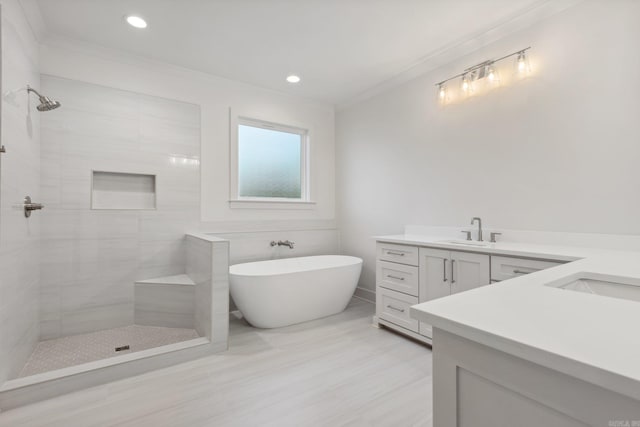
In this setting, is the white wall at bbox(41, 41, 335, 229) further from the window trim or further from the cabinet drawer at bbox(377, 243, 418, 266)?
the cabinet drawer at bbox(377, 243, 418, 266)

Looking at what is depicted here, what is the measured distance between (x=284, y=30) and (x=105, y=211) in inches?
89.7

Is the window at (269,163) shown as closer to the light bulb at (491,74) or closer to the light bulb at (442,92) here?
the light bulb at (442,92)

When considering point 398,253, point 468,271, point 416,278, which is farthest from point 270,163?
point 468,271

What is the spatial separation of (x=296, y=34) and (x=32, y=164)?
2332 mm

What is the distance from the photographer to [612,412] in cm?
42

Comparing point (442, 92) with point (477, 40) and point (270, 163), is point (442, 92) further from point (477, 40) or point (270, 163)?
point (270, 163)

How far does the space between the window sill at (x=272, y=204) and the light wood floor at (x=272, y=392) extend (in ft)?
4.99

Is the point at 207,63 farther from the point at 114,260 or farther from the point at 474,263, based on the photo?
the point at 474,263

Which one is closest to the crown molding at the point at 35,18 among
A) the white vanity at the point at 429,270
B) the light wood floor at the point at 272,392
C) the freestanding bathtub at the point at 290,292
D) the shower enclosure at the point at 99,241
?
the shower enclosure at the point at 99,241

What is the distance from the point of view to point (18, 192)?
188 centimetres

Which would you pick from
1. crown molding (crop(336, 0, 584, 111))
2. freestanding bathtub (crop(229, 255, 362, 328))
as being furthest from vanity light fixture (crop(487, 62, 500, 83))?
freestanding bathtub (crop(229, 255, 362, 328))

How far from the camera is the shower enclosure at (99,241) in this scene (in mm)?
1860

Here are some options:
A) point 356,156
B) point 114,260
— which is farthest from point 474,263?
point 114,260

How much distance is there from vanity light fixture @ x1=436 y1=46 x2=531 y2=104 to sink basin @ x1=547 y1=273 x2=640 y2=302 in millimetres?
1836
